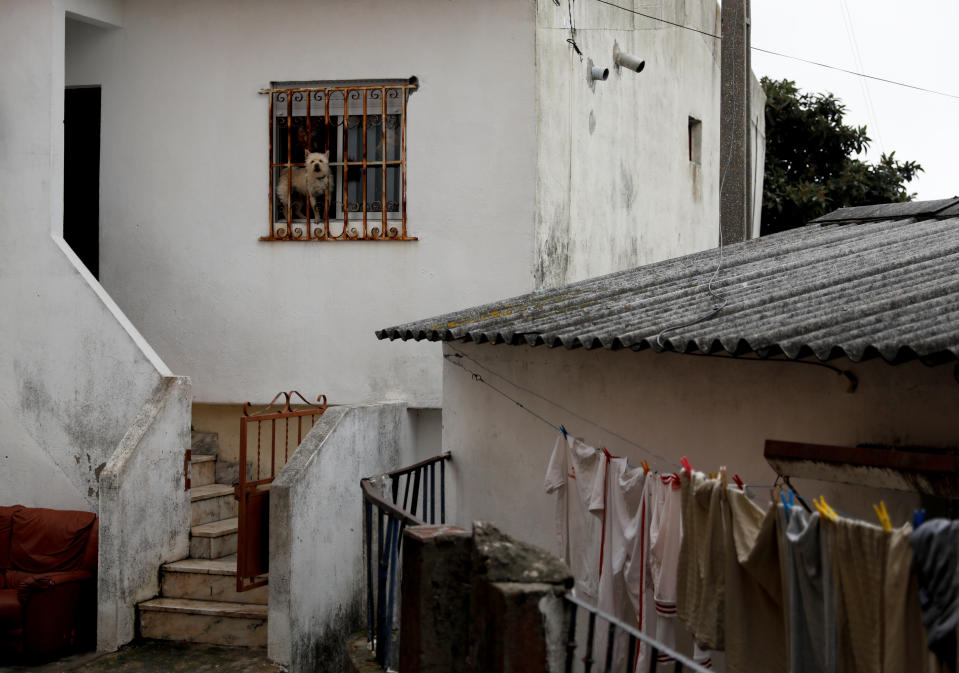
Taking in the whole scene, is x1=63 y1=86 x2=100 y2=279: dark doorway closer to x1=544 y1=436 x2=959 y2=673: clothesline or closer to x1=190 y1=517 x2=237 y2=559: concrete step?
x1=190 y1=517 x2=237 y2=559: concrete step

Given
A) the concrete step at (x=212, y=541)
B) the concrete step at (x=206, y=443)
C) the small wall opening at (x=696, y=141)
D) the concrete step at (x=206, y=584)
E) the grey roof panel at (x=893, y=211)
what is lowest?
the concrete step at (x=206, y=584)

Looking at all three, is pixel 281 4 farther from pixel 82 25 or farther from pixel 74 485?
pixel 74 485

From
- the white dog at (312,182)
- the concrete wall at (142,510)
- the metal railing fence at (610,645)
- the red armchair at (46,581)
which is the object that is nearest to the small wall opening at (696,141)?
the white dog at (312,182)

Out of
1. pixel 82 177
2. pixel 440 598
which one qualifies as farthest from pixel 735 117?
pixel 440 598

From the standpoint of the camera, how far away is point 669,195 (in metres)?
14.1

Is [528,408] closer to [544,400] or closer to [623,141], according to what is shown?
[544,400]

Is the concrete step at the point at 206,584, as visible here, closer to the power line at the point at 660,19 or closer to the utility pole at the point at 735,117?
the utility pole at the point at 735,117

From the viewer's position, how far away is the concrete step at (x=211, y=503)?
10.1 meters

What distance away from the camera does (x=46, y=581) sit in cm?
881

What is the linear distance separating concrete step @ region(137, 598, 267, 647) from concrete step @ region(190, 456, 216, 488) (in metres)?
1.68

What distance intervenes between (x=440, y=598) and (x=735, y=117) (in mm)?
8607

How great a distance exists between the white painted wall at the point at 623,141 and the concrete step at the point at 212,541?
3.78 m

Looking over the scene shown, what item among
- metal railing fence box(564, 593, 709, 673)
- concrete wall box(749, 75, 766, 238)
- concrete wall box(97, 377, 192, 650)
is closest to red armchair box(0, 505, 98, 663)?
concrete wall box(97, 377, 192, 650)

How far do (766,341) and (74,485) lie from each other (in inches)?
278
